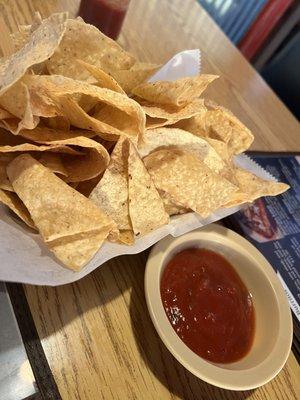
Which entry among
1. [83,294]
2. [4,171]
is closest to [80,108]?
[4,171]

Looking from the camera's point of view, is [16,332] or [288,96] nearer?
[16,332]

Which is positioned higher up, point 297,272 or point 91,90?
point 91,90

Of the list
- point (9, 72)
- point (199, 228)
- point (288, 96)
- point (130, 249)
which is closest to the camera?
point (9, 72)

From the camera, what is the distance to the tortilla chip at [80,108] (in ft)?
2.20

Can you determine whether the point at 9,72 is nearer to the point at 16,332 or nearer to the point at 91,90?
the point at 91,90

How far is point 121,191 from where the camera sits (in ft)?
2.56

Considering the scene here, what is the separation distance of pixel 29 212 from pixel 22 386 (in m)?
0.28

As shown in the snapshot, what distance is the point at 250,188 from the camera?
93cm

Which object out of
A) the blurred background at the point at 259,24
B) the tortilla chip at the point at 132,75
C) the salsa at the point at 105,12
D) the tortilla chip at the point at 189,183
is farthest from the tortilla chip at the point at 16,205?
the blurred background at the point at 259,24

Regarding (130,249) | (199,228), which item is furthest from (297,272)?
(130,249)

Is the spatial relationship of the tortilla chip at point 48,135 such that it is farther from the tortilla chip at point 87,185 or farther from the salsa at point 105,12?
the salsa at point 105,12

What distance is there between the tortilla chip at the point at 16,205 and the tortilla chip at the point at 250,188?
1.31 feet

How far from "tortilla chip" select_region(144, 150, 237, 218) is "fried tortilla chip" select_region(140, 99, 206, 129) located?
0.22 ft

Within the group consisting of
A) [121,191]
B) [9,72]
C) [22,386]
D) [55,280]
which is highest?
[9,72]
